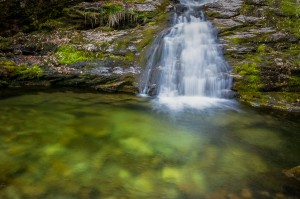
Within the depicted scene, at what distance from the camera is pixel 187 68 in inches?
421

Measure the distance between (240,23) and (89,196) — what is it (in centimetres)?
986

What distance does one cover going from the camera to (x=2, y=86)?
35.2 feet

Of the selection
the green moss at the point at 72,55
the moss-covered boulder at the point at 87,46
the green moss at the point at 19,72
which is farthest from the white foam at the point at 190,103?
the green moss at the point at 19,72

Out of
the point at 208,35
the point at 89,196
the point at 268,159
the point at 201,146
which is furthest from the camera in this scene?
the point at 208,35

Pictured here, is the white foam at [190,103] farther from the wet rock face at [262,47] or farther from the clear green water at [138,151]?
the wet rock face at [262,47]

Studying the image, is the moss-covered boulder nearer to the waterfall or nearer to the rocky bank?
the rocky bank

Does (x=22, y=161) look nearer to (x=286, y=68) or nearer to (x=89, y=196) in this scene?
(x=89, y=196)

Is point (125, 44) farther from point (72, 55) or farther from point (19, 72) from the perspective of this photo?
point (19, 72)

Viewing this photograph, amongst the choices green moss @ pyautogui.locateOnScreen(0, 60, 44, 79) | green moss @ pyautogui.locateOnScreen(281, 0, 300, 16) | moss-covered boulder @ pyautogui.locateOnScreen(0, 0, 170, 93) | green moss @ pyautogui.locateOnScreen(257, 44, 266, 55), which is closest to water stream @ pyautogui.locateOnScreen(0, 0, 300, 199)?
moss-covered boulder @ pyautogui.locateOnScreen(0, 0, 170, 93)

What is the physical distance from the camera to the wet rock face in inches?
378

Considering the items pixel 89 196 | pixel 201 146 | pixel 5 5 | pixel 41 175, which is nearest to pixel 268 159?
pixel 201 146

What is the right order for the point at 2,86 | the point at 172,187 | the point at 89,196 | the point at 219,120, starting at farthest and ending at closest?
the point at 2,86 < the point at 219,120 < the point at 172,187 < the point at 89,196

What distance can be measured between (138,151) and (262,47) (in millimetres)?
6957

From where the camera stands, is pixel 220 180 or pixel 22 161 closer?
pixel 220 180
